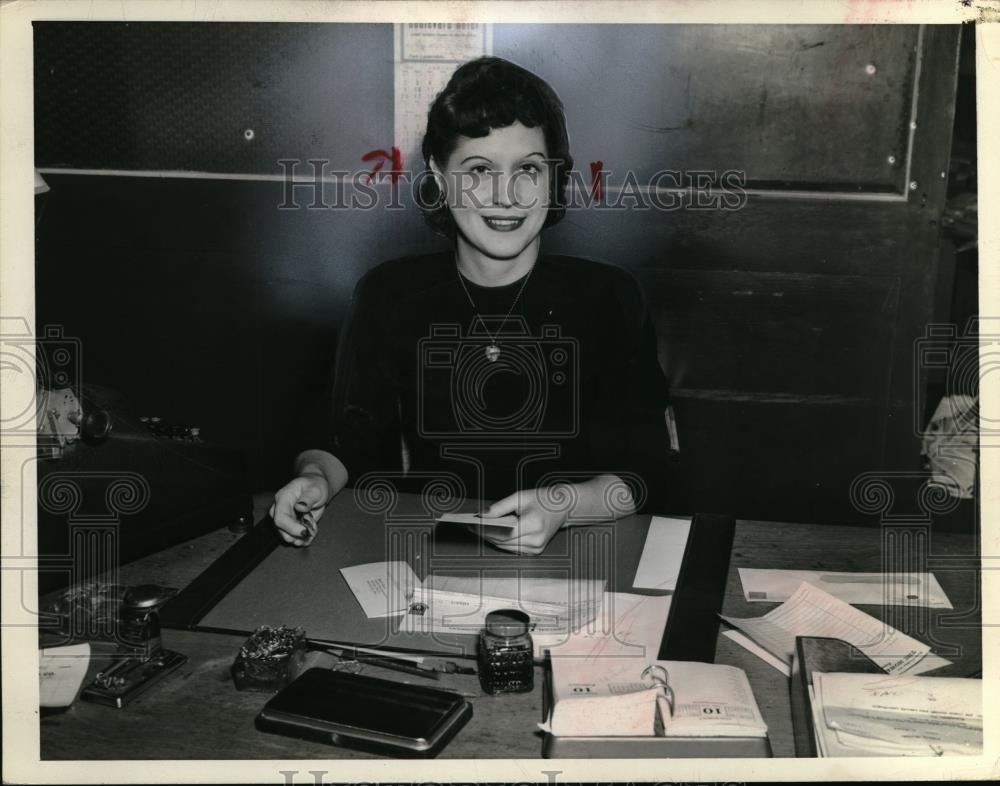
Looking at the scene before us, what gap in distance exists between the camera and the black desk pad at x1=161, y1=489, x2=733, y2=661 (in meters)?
1.51

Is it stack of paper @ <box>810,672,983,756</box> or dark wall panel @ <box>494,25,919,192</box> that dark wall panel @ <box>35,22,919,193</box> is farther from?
stack of paper @ <box>810,672,983,756</box>

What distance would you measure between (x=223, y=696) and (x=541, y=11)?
1.37 meters

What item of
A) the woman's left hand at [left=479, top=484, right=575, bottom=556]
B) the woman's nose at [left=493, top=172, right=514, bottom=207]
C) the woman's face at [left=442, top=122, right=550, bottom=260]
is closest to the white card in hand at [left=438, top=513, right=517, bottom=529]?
the woman's left hand at [left=479, top=484, right=575, bottom=556]

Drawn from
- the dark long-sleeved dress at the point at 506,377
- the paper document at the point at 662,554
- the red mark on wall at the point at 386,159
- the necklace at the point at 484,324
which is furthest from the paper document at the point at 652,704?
the red mark on wall at the point at 386,159

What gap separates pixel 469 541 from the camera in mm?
1832

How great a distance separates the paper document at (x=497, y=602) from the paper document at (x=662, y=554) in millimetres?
98

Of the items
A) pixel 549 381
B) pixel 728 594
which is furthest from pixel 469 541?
pixel 728 594

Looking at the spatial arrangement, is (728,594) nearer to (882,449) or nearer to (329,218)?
(882,449)

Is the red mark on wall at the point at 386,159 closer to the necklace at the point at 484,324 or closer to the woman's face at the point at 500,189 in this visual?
the woman's face at the point at 500,189

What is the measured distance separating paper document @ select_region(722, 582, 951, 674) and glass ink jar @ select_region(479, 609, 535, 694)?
1.40 feet

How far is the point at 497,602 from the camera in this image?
1613 mm

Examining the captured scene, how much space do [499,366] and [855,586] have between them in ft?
2.84

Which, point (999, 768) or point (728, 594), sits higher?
point (728, 594)

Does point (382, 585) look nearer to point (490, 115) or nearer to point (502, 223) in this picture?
point (502, 223)
